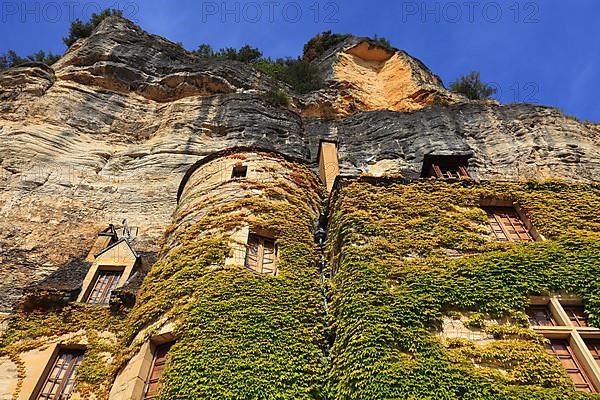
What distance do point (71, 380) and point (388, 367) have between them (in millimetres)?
6919

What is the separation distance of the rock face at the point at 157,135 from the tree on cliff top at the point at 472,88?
4.52m

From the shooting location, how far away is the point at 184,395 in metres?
7.20

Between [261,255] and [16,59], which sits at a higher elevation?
[16,59]

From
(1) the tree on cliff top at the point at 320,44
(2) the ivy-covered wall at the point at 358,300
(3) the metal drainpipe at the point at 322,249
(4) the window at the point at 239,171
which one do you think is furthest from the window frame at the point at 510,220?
(1) the tree on cliff top at the point at 320,44

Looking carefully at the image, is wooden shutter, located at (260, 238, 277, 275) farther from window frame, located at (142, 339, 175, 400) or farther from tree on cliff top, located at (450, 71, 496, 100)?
tree on cliff top, located at (450, 71, 496, 100)

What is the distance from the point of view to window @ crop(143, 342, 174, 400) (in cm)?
792

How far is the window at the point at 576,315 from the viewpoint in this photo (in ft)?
26.3

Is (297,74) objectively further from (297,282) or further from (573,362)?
(573,362)

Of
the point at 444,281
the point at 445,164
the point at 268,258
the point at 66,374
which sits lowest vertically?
the point at 66,374

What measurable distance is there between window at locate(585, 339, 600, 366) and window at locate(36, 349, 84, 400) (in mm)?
9808

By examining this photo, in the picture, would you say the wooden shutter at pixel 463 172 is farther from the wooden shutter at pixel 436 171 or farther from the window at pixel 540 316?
the window at pixel 540 316

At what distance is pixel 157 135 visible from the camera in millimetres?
23406

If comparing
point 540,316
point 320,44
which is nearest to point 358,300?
point 540,316

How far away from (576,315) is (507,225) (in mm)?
2826
